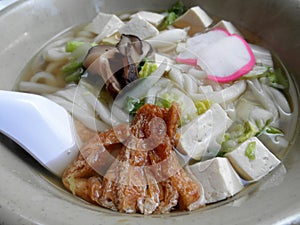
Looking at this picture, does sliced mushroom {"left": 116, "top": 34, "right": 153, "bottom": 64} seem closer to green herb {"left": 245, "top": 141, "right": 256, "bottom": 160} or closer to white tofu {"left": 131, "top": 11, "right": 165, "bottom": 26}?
white tofu {"left": 131, "top": 11, "right": 165, "bottom": 26}

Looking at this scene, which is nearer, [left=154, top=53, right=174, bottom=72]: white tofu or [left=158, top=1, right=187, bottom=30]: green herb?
[left=154, top=53, right=174, bottom=72]: white tofu

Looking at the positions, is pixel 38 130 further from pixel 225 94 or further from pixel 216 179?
pixel 225 94

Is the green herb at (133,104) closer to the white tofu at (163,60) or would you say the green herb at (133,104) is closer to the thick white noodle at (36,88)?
the white tofu at (163,60)

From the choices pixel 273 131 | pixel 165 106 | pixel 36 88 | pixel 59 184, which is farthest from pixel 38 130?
pixel 273 131

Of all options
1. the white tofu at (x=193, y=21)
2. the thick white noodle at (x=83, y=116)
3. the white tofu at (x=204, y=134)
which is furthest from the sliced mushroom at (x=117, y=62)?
the white tofu at (x=193, y=21)

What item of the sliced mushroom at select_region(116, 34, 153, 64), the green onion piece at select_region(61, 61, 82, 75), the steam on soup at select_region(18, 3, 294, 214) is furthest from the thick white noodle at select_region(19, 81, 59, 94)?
the sliced mushroom at select_region(116, 34, 153, 64)

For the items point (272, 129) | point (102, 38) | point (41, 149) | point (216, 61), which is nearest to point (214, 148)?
point (272, 129)

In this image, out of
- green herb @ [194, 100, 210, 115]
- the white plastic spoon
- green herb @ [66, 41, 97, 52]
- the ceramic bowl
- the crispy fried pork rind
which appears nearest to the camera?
the ceramic bowl
